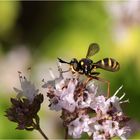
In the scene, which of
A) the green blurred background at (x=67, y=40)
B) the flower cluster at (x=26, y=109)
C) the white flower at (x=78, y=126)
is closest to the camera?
the white flower at (x=78, y=126)

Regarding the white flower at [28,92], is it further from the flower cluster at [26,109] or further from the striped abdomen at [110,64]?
the striped abdomen at [110,64]

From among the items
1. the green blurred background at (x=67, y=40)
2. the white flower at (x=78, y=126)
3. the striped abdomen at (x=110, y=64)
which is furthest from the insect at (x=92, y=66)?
the green blurred background at (x=67, y=40)

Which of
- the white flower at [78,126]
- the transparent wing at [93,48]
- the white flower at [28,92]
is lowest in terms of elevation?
the white flower at [78,126]

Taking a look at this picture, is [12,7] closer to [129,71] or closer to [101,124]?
[129,71]

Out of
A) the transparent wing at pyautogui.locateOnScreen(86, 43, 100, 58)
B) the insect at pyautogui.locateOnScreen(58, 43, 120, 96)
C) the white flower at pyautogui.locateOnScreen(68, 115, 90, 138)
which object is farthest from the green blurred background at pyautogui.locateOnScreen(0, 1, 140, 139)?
the white flower at pyautogui.locateOnScreen(68, 115, 90, 138)

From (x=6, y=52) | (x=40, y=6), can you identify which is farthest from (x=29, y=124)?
(x=40, y=6)

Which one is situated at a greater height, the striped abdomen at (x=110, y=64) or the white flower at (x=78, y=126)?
the striped abdomen at (x=110, y=64)
